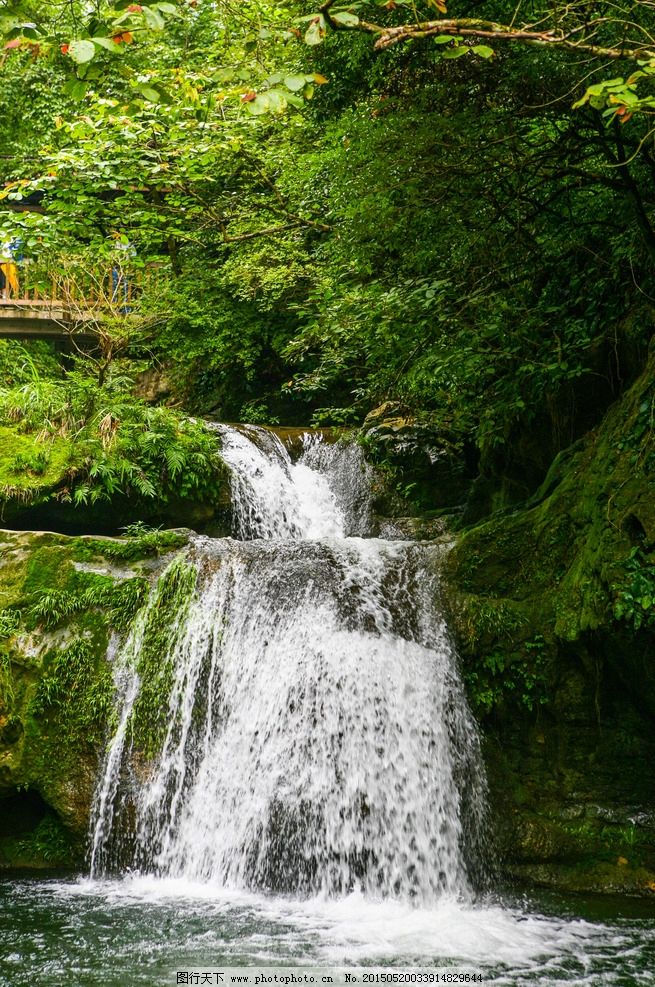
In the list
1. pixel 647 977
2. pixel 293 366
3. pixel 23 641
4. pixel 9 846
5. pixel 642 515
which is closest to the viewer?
pixel 647 977

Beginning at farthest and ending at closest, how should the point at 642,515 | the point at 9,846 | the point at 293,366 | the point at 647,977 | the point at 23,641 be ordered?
the point at 293,366, the point at 23,641, the point at 9,846, the point at 642,515, the point at 647,977

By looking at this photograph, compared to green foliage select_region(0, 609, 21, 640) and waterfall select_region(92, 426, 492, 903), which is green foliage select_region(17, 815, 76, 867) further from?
green foliage select_region(0, 609, 21, 640)

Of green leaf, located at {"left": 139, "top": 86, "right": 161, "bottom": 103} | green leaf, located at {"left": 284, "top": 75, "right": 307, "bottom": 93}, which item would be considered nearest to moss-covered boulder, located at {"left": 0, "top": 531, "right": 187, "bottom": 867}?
green leaf, located at {"left": 139, "top": 86, "right": 161, "bottom": 103}

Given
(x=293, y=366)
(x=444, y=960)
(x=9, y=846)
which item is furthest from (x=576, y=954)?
(x=293, y=366)

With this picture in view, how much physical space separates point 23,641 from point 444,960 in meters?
4.29

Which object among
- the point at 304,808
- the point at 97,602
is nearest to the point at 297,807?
the point at 304,808

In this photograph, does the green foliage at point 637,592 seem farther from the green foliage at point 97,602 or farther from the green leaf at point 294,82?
the green foliage at point 97,602

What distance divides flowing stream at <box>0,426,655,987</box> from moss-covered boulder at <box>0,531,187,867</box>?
20cm

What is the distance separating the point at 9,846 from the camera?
6418 millimetres

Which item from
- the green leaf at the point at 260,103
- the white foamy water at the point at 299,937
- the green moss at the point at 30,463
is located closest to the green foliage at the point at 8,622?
the white foamy water at the point at 299,937

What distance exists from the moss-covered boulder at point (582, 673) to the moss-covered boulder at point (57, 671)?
3042mm

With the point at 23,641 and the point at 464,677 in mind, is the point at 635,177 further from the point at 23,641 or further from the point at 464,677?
the point at 23,641

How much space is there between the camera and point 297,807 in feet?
19.9

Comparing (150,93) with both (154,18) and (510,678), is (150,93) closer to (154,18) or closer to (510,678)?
(154,18)
